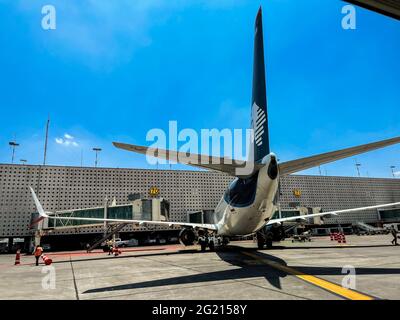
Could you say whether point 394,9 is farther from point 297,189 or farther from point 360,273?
point 297,189

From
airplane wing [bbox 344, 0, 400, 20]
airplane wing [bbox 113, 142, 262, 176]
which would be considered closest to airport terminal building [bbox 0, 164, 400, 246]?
airplane wing [bbox 113, 142, 262, 176]

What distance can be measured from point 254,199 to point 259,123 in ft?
14.3

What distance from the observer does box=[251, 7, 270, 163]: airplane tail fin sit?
16031 mm

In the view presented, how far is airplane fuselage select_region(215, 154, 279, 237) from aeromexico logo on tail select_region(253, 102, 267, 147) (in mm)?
2118

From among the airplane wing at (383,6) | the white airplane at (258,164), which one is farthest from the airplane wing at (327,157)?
the airplane wing at (383,6)

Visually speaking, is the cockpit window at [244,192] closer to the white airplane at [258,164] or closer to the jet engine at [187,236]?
the white airplane at [258,164]

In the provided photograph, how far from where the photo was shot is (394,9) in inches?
383

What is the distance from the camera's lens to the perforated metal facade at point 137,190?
66.3 m

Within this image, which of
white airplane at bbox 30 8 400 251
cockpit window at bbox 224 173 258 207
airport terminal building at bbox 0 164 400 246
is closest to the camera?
white airplane at bbox 30 8 400 251

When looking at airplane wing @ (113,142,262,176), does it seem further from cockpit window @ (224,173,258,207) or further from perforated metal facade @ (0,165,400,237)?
perforated metal facade @ (0,165,400,237)

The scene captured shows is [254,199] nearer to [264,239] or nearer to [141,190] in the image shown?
[264,239]

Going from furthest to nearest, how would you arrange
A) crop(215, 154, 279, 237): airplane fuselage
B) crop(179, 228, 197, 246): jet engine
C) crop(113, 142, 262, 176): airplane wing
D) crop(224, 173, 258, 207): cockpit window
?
crop(179, 228, 197, 246): jet engine < crop(224, 173, 258, 207): cockpit window < crop(215, 154, 279, 237): airplane fuselage < crop(113, 142, 262, 176): airplane wing
